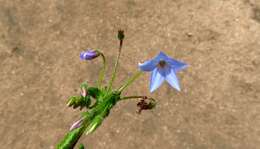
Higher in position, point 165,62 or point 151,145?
point 165,62

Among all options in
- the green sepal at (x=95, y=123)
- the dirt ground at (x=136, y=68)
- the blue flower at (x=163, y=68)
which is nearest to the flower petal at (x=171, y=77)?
the blue flower at (x=163, y=68)

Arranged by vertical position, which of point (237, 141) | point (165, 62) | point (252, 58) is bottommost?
point (237, 141)

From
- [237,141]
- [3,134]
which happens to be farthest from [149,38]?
[3,134]

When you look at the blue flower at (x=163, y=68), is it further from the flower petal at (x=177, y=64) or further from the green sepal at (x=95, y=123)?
the green sepal at (x=95, y=123)

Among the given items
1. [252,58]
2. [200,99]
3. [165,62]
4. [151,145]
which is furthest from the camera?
[252,58]

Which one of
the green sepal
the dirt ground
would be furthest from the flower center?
the dirt ground

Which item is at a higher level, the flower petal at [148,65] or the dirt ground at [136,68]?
the flower petal at [148,65]

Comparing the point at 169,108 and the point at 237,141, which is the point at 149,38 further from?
the point at 237,141

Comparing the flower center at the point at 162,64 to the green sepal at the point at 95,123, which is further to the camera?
the flower center at the point at 162,64

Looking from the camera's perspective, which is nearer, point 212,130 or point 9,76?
point 212,130
